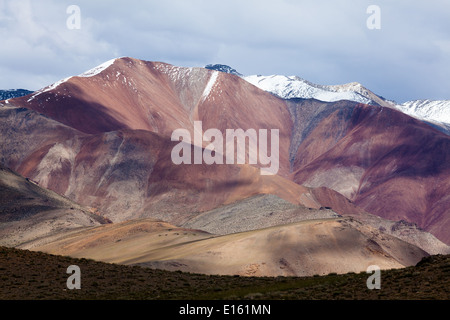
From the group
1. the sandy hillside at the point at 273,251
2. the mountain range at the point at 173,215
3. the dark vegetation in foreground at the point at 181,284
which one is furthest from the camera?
the mountain range at the point at 173,215

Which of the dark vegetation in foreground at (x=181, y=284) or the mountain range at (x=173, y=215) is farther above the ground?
the mountain range at (x=173, y=215)

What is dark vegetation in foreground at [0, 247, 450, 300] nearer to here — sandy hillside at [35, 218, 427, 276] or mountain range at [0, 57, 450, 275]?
sandy hillside at [35, 218, 427, 276]

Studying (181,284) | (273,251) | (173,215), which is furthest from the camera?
(173,215)

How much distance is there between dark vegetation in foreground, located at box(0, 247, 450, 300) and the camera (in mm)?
37969

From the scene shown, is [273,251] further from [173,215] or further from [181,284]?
[173,215]

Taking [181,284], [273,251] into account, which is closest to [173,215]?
[273,251]

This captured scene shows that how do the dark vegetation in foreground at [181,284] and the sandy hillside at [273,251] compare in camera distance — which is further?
the sandy hillside at [273,251]

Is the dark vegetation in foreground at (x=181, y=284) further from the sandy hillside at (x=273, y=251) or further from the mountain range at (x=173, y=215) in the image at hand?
the mountain range at (x=173, y=215)

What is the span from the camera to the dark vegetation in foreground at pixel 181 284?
3797 centimetres

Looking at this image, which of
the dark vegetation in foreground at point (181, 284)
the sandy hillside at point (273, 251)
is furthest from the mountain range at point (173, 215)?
the dark vegetation in foreground at point (181, 284)

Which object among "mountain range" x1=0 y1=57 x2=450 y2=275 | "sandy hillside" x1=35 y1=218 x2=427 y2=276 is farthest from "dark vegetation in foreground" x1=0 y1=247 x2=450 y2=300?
"mountain range" x1=0 y1=57 x2=450 y2=275

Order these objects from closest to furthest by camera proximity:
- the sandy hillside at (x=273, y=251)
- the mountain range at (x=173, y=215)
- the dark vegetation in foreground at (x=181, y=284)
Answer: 1. the dark vegetation in foreground at (x=181, y=284)
2. the sandy hillside at (x=273, y=251)
3. the mountain range at (x=173, y=215)

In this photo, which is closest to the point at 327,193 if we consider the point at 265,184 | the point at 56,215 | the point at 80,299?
the point at 265,184

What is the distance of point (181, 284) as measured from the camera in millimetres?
49688
